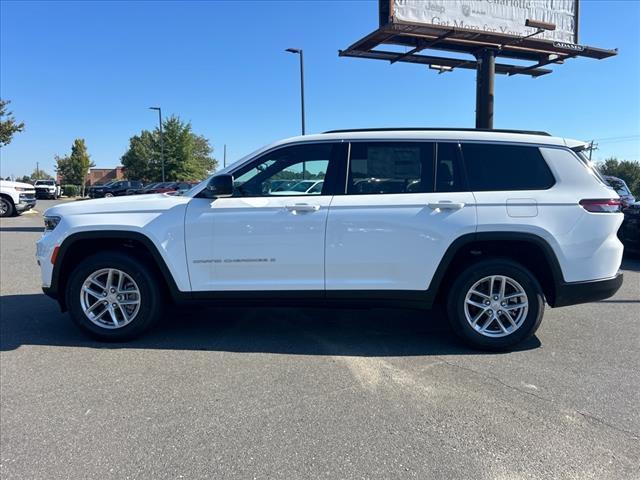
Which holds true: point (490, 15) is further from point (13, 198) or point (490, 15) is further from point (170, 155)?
point (170, 155)

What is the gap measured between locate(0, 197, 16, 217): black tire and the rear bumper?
66.0ft

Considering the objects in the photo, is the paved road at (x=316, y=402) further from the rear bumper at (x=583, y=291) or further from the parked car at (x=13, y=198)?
the parked car at (x=13, y=198)

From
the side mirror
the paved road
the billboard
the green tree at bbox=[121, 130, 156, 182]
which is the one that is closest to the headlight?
the paved road

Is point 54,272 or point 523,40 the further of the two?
point 523,40

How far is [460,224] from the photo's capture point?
4.05 metres

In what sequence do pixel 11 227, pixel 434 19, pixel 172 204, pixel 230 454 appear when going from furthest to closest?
pixel 11 227
pixel 434 19
pixel 172 204
pixel 230 454

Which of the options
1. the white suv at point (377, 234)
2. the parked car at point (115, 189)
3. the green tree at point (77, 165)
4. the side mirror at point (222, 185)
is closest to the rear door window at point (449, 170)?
the white suv at point (377, 234)

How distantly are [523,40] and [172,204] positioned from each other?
40.1ft

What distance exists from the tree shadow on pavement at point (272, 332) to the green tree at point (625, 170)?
54.8 meters

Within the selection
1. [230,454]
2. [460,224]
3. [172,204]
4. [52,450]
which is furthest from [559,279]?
[52,450]

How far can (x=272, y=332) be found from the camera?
472cm

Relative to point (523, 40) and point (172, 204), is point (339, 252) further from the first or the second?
point (523, 40)

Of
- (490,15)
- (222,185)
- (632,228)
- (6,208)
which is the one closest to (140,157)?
(6,208)

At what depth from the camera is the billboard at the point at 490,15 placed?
12320mm
